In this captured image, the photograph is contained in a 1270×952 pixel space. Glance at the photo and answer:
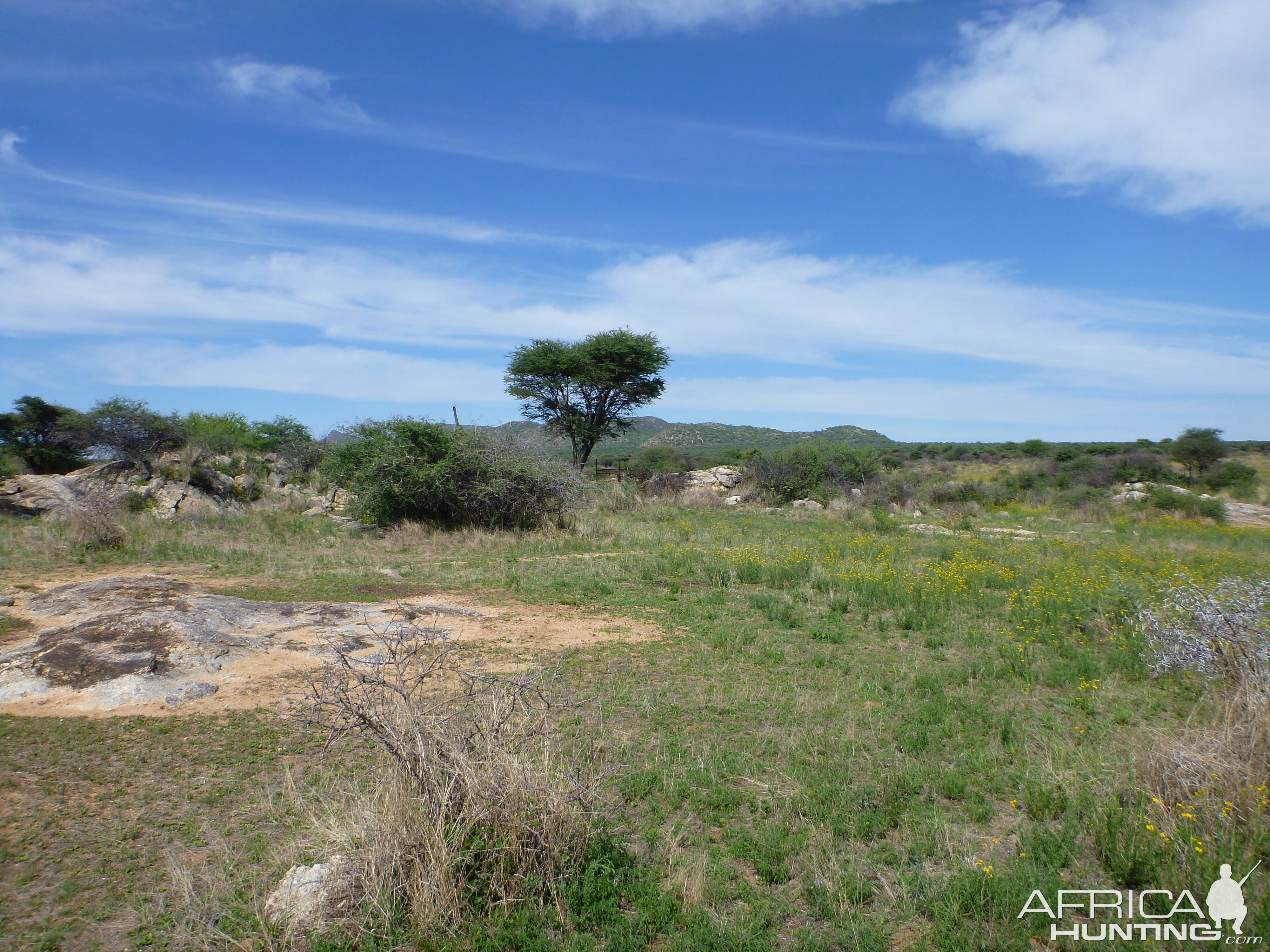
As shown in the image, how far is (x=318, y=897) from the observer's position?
10.5 ft

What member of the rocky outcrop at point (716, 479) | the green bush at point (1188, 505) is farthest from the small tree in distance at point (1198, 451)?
the rocky outcrop at point (716, 479)

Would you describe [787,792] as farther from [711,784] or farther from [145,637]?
[145,637]

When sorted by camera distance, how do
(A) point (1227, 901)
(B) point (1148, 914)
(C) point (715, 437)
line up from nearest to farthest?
(A) point (1227, 901), (B) point (1148, 914), (C) point (715, 437)

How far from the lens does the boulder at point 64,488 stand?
17.0 meters

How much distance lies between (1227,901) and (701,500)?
24615 millimetres

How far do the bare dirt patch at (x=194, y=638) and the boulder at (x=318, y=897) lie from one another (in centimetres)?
200

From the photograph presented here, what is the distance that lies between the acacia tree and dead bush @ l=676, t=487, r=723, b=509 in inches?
271

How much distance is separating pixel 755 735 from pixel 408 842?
3.06 m

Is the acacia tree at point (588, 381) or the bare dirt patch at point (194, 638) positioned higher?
the acacia tree at point (588, 381)

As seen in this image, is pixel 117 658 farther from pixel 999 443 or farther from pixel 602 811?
pixel 999 443

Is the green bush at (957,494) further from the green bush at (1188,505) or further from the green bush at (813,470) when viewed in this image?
the green bush at (1188,505)

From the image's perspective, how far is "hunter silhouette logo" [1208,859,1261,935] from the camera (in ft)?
10.2

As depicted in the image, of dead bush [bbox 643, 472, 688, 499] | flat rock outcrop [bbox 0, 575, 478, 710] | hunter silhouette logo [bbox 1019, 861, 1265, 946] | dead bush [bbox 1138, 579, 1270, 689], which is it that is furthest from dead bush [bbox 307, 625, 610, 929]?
dead bush [bbox 643, 472, 688, 499]

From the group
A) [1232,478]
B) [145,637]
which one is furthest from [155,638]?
[1232,478]
